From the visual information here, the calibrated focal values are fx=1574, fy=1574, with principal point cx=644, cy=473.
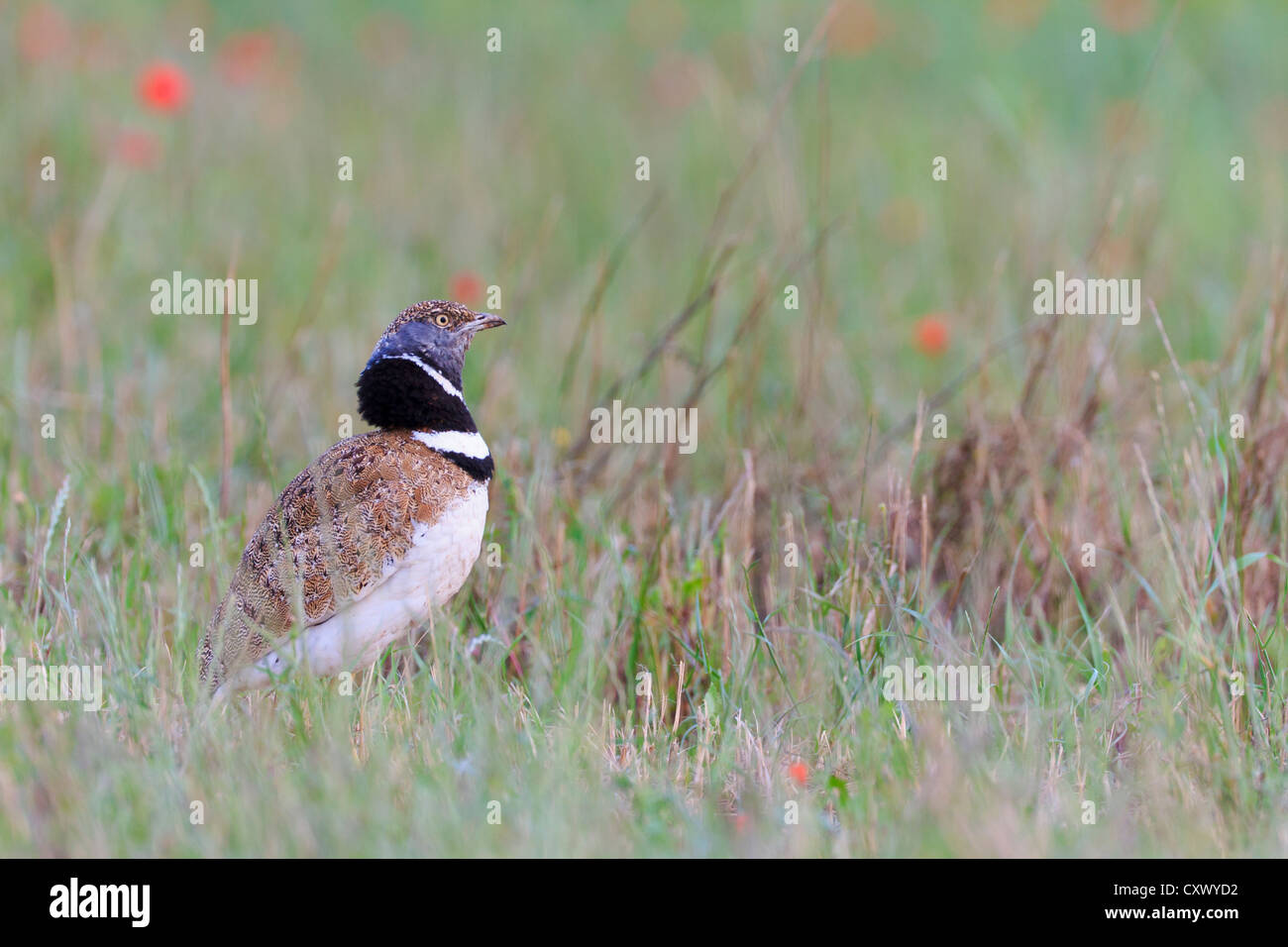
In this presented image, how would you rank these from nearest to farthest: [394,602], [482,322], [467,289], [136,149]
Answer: [394,602]
[482,322]
[467,289]
[136,149]

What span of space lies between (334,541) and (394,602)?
0.24 m

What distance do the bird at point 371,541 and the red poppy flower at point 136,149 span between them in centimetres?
349

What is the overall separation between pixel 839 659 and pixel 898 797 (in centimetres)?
88

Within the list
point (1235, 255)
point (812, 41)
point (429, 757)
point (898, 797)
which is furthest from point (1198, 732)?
point (1235, 255)

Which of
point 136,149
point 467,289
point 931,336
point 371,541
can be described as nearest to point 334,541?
point 371,541

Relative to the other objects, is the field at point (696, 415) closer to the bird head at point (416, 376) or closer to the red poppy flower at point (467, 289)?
the red poppy flower at point (467, 289)

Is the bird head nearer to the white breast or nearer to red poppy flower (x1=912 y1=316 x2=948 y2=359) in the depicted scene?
the white breast

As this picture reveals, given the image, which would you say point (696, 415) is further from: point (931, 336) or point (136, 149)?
point (136, 149)

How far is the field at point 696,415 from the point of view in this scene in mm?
3670

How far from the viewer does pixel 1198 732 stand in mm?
3928

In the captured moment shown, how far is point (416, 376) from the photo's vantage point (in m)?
4.43

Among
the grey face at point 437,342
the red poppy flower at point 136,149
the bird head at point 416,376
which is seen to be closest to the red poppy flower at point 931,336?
the grey face at point 437,342
